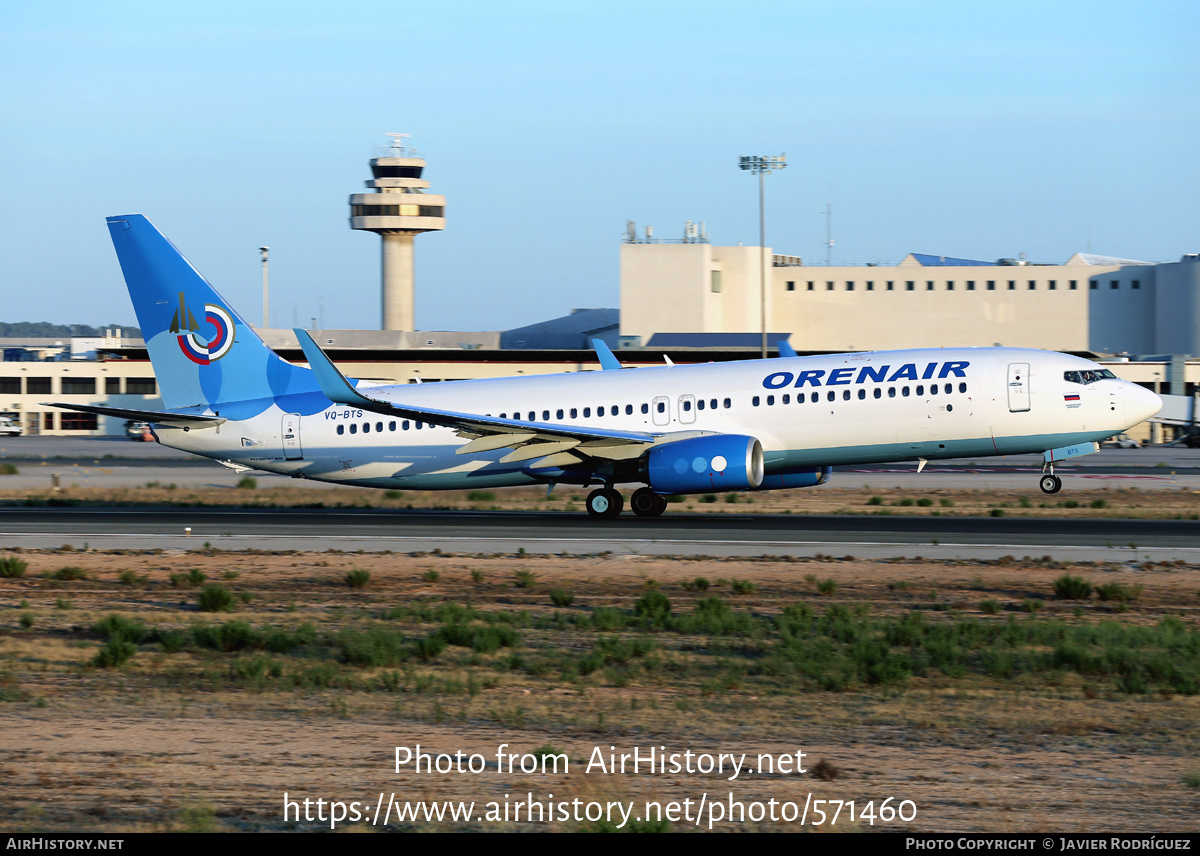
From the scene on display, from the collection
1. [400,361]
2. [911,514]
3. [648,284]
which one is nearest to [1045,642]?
[911,514]

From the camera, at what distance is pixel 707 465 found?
28422 millimetres

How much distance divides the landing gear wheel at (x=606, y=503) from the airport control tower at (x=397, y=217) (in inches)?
3736

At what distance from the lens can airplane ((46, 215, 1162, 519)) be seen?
28828 millimetres

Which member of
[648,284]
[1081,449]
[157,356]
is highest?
[648,284]

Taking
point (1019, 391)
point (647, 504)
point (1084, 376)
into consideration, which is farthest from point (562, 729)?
point (1084, 376)

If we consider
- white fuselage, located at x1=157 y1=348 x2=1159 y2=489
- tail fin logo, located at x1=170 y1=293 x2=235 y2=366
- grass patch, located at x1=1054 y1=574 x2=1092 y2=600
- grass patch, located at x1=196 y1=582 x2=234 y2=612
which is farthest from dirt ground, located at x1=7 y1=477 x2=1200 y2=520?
grass patch, located at x1=196 y1=582 x2=234 y2=612

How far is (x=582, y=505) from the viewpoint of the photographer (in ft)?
119

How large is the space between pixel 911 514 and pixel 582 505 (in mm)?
9830

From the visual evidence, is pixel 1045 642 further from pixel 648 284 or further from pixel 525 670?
pixel 648 284

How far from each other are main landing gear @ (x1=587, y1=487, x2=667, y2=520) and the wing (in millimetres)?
1304

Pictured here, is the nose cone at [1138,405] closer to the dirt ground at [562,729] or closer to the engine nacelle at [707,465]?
the engine nacelle at [707,465]

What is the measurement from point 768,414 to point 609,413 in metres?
4.22

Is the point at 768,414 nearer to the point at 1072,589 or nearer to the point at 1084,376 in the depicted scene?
the point at 1084,376

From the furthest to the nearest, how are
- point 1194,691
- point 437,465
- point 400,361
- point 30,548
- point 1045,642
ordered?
1. point 400,361
2. point 437,465
3. point 30,548
4. point 1045,642
5. point 1194,691
